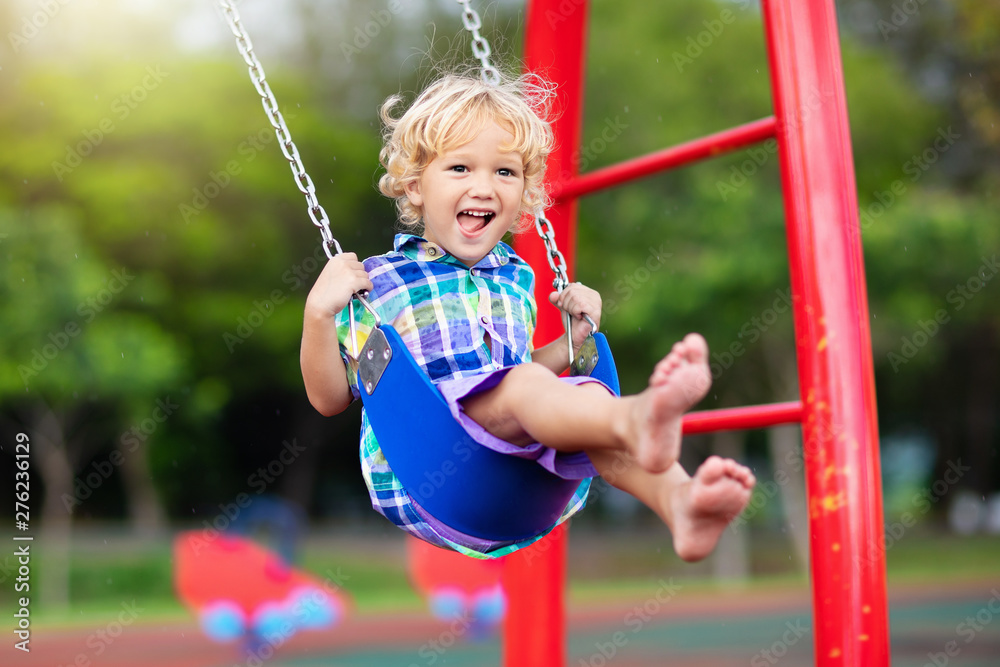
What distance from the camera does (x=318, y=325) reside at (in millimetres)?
1748

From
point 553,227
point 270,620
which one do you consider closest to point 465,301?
point 553,227

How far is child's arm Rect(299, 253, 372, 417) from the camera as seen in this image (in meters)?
1.72

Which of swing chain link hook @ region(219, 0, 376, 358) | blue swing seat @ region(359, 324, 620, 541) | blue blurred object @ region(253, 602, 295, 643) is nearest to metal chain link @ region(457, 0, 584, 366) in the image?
blue swing seat @ region(359, 324, 620, 541)

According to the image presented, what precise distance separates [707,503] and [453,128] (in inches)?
31.2

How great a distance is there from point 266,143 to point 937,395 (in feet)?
34.9

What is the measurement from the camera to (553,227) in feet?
9.01

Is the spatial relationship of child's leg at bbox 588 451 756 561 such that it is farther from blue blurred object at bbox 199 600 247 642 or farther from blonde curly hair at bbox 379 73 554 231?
blue blurred object at bbox 199 600 247 642

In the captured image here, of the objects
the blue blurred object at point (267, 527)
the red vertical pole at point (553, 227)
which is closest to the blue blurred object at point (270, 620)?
the blue blurred object at point (267, 527)

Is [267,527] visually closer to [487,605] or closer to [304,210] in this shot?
[304,210]

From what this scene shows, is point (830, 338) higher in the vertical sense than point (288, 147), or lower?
lower

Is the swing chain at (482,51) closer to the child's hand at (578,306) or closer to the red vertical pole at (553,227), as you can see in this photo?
the child's hand at (578,306)

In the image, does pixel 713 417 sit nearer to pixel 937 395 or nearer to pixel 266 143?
pixel 266 143

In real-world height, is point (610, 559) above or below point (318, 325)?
above

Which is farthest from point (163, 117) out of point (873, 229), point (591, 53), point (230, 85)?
point (873, 229)
